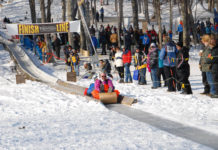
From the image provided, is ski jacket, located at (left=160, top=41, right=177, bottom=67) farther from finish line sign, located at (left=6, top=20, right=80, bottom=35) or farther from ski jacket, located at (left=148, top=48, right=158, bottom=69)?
finish line sign, located at (left=6, top=20, right=80, bottom=35)

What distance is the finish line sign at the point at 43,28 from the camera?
21.5 metres

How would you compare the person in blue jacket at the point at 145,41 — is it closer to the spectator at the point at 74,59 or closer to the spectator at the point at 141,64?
the spectator at the point at 74,59

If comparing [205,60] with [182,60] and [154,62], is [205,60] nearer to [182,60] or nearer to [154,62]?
[182,60]

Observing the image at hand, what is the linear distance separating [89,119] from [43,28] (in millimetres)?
14011

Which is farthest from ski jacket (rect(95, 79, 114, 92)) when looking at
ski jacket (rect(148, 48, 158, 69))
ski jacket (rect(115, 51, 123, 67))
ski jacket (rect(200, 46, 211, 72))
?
ski jacket (rect(115, 51, 123, 67))

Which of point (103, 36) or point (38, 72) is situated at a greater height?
point (103, 36)

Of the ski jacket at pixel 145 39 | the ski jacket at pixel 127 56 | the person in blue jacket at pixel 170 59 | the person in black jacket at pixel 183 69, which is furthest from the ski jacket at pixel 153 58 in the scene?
the ski jacket at pixel 145 39

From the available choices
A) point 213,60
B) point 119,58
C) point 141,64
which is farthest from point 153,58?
point 213,60

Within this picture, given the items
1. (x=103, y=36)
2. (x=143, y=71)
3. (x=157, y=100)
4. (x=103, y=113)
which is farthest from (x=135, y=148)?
(x=103, y=36)

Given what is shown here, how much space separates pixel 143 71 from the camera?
15047mm

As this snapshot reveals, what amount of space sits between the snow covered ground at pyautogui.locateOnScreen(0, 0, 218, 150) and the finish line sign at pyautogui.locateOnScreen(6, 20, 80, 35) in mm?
7269

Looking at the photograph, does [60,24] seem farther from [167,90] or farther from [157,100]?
[157,100]

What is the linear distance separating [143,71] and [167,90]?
8.07 ft

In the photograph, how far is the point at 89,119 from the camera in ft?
29.1
